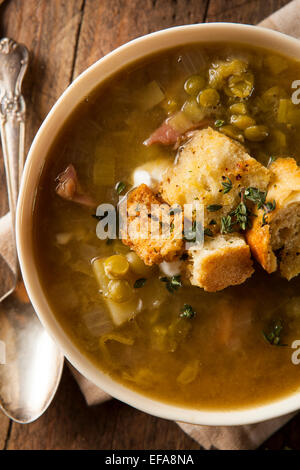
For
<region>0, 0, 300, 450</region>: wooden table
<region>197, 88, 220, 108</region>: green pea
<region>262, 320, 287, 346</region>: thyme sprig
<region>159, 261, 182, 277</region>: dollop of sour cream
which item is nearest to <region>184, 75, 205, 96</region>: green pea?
<region>197, 88, 220, 108</region>: green pea

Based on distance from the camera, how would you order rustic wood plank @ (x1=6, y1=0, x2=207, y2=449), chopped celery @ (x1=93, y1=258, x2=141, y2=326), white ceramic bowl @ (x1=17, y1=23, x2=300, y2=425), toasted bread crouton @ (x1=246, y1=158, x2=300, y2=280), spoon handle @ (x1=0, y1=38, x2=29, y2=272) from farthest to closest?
rustic wood plank @ (x1=6, y1=0, x2=207, y2=449) < spoon handle @ (x1=0, y1=38, x2=29, y2=272) < chopped celery @ (x1=93, y1=258, x2=141, y2=326) < white ceramic bowl @ (x1=17, y1=23, x2=300, y2=425) < toasted bread crouton @ (x1=246, y1=158, x2=300, y2=280)

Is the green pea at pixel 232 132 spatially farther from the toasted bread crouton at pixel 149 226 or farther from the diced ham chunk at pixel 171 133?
the toasted bread crouton at pixel 149 226

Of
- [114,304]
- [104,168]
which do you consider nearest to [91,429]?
[114,304]

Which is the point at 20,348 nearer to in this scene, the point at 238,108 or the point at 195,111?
the point at 195,111

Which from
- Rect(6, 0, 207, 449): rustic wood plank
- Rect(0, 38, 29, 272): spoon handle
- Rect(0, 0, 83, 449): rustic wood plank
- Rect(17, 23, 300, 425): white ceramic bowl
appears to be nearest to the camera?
Rect(17, 23, 300, 425): white ceramic bowl

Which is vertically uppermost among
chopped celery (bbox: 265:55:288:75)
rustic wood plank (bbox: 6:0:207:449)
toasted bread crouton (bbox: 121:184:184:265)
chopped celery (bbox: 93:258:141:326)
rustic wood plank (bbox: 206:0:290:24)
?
rustic wood plank (bbox: 206:0:290:24)

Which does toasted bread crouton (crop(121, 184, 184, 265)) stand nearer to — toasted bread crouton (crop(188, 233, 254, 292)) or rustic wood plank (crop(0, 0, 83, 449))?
toasted bread crouton (crop(188, 233, 254, 292))

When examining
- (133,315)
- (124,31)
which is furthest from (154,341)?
(124,31)

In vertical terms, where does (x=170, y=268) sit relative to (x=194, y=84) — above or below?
below
